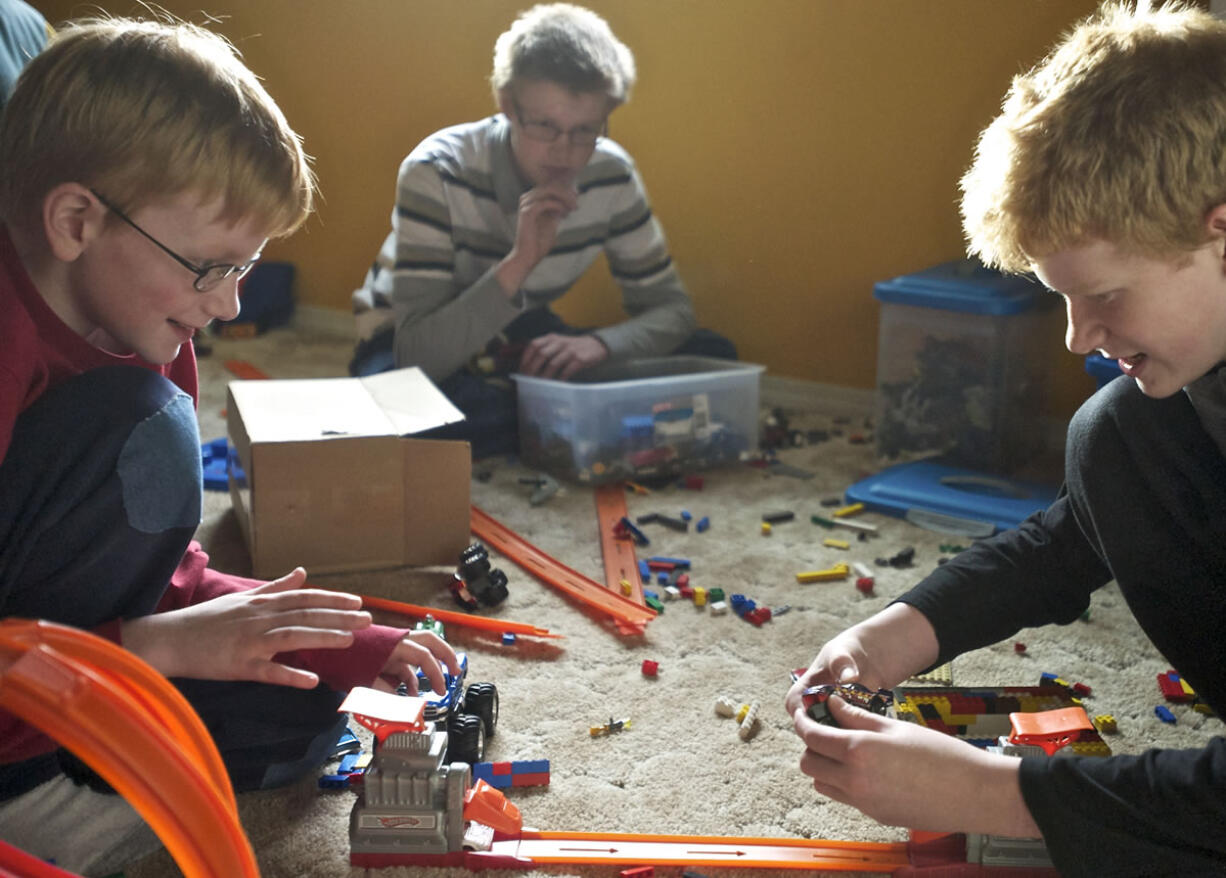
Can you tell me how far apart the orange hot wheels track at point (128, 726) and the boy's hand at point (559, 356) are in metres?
1.31

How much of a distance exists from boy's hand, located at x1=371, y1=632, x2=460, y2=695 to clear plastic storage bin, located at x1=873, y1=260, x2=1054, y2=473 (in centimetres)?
118

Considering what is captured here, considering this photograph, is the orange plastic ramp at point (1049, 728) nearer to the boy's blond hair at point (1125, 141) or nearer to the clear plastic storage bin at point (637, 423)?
the boy's blond hair at point (1125, 141)

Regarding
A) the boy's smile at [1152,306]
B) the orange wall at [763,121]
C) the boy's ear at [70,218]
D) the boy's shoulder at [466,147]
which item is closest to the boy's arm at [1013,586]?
the boy's smile at [1152,306]

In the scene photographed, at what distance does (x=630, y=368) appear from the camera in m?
2.07

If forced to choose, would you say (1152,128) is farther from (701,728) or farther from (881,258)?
(881,258)

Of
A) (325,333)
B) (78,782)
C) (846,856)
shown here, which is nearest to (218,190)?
(78,782)

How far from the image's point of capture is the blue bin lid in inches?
72.5

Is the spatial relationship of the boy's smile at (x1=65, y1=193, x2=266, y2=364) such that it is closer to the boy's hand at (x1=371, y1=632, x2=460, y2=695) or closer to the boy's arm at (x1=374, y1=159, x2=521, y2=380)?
the boy's hand at (x1=371, y1=632, x2=460, y2=695)

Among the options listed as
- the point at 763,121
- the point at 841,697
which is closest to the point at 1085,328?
the point at 841,697

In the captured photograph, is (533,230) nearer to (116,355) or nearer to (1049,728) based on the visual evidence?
(116,355)

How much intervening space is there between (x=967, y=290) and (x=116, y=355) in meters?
1.36

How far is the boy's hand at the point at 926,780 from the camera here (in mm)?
793

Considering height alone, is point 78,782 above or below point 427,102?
below

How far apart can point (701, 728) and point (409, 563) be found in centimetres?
55
